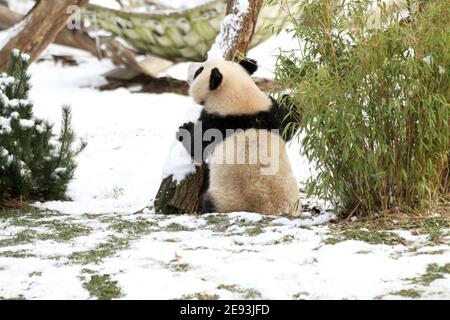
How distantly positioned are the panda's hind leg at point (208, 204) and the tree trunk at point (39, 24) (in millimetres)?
2793

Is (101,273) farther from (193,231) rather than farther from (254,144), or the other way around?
(254,144)

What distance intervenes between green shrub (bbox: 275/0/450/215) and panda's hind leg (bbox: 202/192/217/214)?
0.98 metres

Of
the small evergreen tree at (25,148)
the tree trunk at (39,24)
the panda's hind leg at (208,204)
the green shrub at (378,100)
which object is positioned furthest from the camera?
the tree trunk at (39,24)

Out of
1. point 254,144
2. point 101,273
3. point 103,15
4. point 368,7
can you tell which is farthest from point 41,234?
point 103,15

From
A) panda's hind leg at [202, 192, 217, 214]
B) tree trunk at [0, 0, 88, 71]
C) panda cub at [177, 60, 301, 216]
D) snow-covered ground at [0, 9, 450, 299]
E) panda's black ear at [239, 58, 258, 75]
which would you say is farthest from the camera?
tree trunk at [0, 0, 88, 71]

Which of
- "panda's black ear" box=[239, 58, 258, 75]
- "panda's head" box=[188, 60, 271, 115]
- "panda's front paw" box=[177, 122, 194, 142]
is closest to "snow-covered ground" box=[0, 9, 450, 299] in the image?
"panda's front paw" box=[177, 122, 194, 142]

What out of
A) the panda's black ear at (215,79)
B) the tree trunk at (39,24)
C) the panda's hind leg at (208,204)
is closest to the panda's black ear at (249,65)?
the panda's black ear at (215,79)

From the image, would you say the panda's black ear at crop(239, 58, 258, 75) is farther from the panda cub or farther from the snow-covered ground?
the snow-covered ground

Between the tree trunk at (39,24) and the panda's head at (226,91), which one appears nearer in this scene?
the panda's head at (226,91)

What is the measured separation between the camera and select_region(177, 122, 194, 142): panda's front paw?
4574 millimetres

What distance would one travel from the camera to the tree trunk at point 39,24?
645 centimetres

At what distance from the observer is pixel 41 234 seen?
3.83 m

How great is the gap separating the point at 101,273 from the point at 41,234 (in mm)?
1050

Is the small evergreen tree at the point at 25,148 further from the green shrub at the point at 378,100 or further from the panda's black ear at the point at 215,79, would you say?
the green shrub at the point at 378,100
